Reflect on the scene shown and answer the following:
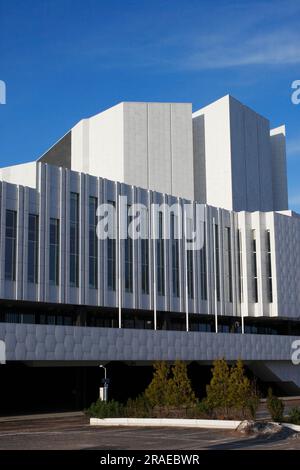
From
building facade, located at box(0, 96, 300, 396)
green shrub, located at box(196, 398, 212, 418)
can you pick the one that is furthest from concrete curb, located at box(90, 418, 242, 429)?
building facade, located at box(0, 96, 300, 396)

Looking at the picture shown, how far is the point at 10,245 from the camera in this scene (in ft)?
131

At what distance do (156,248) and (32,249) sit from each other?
11743 millimetres

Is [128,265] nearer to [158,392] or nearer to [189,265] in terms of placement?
[189,265]

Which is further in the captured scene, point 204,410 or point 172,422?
point 204,410

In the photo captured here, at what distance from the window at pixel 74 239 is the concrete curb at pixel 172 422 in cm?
1428

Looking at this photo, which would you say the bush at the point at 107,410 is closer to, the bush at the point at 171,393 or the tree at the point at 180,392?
the bush at the point at 171,393

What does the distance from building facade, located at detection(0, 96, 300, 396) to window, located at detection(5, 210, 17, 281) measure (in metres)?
0.07

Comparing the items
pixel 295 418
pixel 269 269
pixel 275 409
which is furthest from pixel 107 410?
pixel 269 269

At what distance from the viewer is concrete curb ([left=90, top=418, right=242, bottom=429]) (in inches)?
1090

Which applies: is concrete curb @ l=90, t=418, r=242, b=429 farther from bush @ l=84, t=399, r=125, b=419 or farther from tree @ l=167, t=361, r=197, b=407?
tree @ l=167, t=361, r=197, b=407

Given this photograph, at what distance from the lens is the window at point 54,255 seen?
42188 millimetres

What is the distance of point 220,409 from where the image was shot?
31469 mm

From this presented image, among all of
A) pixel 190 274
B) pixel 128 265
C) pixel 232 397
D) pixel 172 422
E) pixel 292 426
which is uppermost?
Result: pixel 128 265

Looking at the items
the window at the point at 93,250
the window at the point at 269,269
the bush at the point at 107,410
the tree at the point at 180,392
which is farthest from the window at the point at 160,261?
the bush at the point at 107,410
